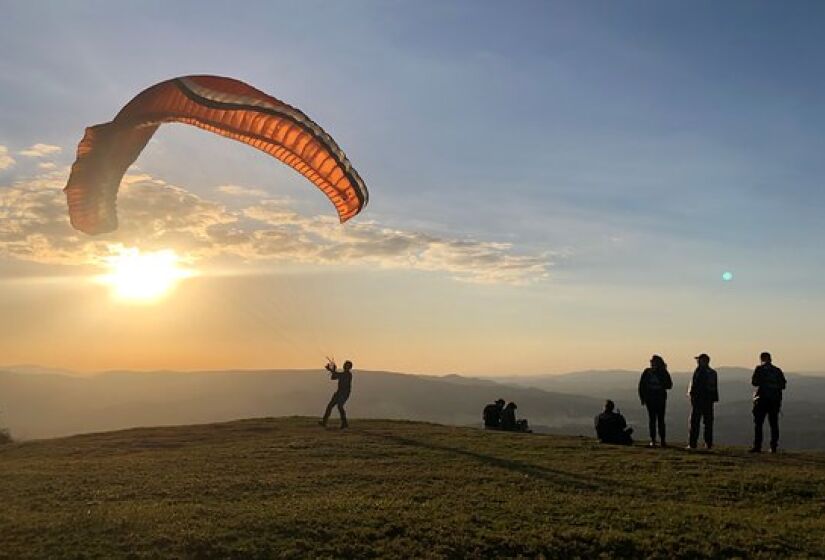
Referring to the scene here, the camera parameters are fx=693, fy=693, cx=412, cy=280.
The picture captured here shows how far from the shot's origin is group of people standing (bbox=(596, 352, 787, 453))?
2206 cm

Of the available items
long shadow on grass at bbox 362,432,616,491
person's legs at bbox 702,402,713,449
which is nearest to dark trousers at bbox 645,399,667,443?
person's legs at bbox 702,402,713,449

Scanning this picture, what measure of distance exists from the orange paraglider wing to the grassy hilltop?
6929mm

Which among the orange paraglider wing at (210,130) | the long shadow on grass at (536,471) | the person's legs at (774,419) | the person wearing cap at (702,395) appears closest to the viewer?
the orange paraglider wing at (210,130)

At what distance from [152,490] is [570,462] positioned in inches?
446

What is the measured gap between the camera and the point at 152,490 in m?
16.4

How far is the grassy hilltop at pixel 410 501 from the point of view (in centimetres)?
1185

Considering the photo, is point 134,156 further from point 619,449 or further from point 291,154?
point 619,449

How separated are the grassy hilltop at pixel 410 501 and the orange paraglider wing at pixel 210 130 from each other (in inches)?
273

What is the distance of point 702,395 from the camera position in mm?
23125

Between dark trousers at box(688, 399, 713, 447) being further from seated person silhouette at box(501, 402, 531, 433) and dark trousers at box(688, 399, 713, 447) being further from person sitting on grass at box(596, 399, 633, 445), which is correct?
seated person silhouette at box(501, 402, 531, 433)

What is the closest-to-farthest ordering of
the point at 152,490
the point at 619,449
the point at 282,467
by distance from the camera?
the point at 152,490 < the point at 282,467 < the point at 619,449

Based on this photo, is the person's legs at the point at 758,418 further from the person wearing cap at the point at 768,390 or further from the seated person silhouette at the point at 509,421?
the seated person silhouette at the point at 509,421

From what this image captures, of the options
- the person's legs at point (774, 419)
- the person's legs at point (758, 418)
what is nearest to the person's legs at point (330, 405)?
the person's legs at point (758, 418)

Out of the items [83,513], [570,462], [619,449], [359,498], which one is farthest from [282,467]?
[619,449]
